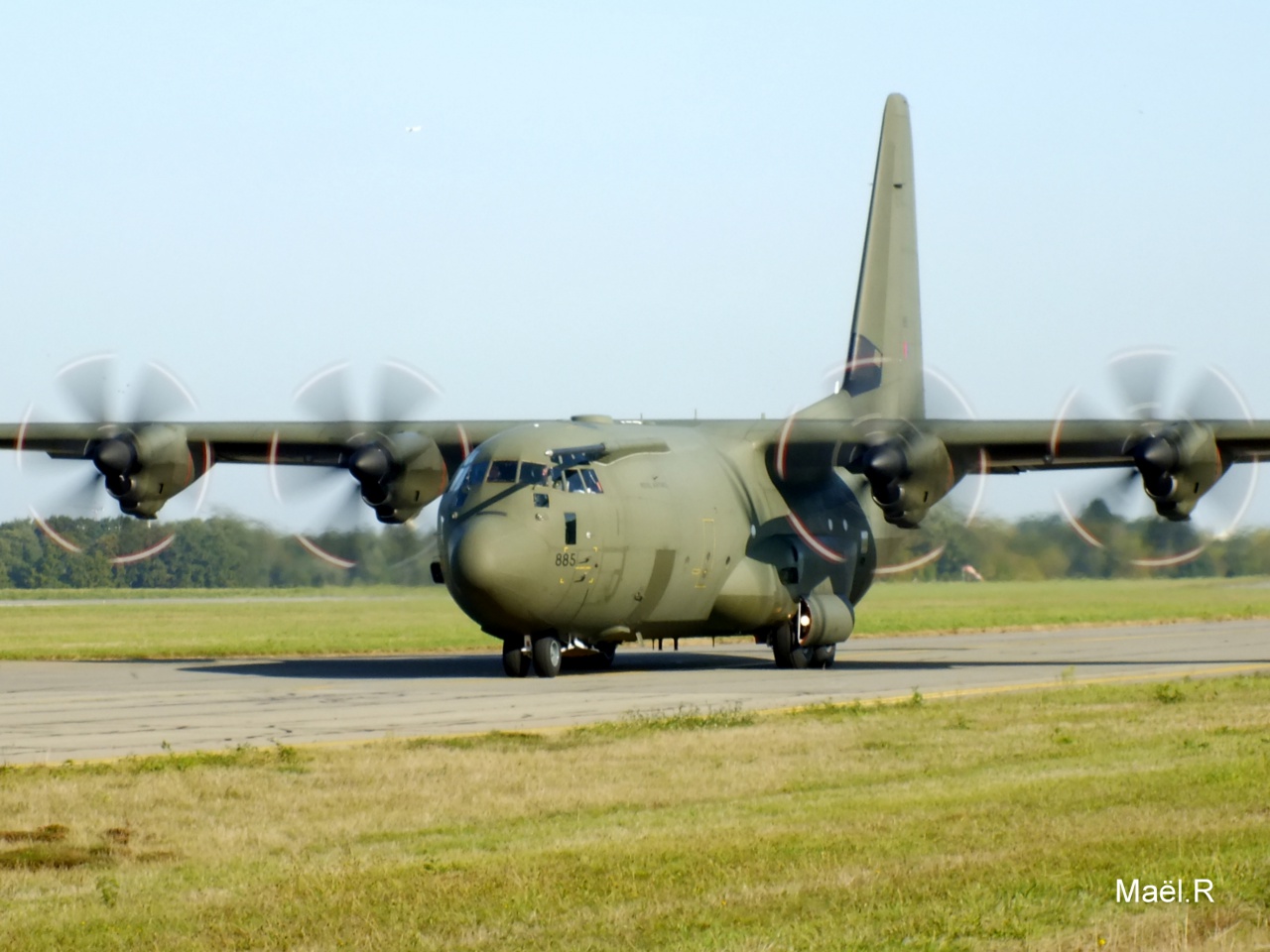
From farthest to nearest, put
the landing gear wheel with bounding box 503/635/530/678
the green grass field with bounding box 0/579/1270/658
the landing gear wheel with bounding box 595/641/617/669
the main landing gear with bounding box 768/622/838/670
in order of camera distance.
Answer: the green grass field with bounding box 0/579/1270/658 < the main landing gear with bounding box 768/622/838/670 < the landing gear wheel with bounding box 595/641/617/669 < the landing gear wheel with bounding box 503/635/530/678

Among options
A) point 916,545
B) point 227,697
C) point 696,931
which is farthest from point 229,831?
point 916,545

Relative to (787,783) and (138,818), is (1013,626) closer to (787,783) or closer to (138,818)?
(787,783)

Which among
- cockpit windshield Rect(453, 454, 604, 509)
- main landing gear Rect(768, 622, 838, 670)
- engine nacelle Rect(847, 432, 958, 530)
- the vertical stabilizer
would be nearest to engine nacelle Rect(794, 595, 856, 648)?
main landing gear Rect(768, 622, 838, 670)

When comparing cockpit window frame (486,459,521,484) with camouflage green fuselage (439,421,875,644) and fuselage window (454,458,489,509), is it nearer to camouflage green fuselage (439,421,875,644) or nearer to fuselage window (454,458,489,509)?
camouflage green fuselage (439,421,875,644)

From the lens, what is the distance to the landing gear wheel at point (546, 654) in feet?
94.2

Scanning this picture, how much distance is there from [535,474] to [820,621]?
7475 mm

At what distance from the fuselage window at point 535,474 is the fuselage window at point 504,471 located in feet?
0.47

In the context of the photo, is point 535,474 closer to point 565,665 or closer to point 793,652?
point 565,665

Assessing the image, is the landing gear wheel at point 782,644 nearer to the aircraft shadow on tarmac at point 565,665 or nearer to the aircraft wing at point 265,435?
the aircraft shadow on tarmac at point 565,665

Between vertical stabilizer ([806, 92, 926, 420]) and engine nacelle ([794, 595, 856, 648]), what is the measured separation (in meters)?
5.42

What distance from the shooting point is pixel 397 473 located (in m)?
32.1

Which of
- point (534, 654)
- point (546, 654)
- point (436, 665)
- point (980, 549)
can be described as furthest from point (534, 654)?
point (980, 549)

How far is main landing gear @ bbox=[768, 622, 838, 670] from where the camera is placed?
32.8 m

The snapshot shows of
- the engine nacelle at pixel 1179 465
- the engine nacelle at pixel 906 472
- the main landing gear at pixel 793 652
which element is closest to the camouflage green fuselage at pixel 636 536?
the main landing gear at pixel 793 652
